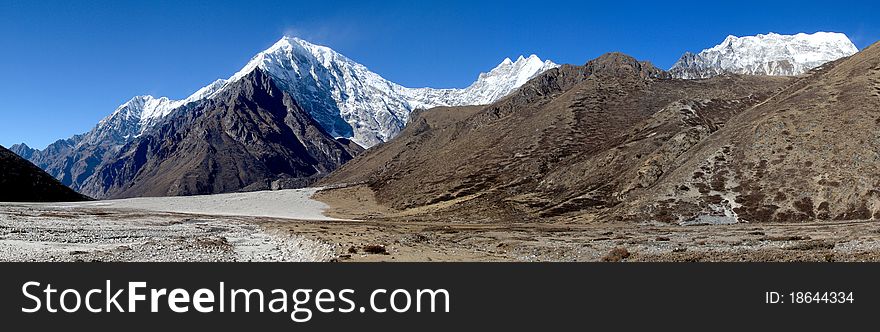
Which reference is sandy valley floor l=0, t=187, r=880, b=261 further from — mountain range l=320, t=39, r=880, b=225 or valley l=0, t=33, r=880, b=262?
mountain range l=320, t=39, r=880, b=225

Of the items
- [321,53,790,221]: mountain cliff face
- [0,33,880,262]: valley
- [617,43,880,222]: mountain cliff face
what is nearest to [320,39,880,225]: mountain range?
[617,43,880,222]: mountain cliff face

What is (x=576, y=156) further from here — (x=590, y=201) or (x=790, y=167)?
(x=790, y=167)

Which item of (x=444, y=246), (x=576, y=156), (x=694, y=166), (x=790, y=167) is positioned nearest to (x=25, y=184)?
(x=444, y=246)

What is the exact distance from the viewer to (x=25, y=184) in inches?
5517

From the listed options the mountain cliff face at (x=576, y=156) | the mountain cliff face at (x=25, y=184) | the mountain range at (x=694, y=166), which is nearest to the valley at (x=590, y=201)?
the mountain range at (x=694, y=166)

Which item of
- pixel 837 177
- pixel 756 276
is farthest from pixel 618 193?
pixel 756 276

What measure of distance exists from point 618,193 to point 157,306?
94.9m

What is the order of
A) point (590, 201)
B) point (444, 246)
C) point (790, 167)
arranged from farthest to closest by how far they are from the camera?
point (590, 201) < point (790, 167) < point (444, 246)

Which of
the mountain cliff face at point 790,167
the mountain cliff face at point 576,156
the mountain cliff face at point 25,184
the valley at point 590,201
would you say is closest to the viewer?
the valley at point 590,201

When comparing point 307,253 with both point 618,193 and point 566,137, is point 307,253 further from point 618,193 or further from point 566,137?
point 566,137

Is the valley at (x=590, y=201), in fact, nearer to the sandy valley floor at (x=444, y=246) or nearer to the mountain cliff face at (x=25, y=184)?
the sandy valley floor at (x=444, y=246)

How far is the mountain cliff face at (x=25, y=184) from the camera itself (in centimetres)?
13375

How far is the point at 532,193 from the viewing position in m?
123

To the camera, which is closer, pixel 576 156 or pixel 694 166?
A: pixel 694 166
